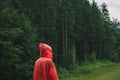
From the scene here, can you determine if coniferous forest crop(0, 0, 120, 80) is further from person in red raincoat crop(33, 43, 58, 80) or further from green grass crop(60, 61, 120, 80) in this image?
person in red raincoat crop(33, 43, 58, 80)

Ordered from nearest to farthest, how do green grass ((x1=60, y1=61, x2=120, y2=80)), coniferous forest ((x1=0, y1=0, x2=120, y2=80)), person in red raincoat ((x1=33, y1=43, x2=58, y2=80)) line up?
person in red raincoat ((x1=33, y1=43, x2=58, y2=80)) → coniferous forest ((x1=0, y1=0, x2=120, y2=80)) → green grass ((x1=60, y1=61, x2=120, y2=80))

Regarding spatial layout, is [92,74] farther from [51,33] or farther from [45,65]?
[45,65]

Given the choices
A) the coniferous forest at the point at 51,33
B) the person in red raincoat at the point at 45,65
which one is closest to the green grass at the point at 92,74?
the coniferous forest at the point at 51,33

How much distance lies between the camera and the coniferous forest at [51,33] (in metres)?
30.8

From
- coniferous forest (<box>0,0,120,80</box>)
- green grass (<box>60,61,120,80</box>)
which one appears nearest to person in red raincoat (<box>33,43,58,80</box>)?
coniferous forest (<box>0,0,120,80</box>)

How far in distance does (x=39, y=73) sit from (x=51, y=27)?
4335cm

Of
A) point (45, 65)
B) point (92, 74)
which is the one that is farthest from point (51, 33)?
point (45, 65)

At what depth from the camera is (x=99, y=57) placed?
78.2 meters

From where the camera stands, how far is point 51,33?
49.9m

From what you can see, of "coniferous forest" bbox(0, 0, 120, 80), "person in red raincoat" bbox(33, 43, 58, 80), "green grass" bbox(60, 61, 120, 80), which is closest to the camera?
"person in red raincoat" bbox(33, 43, 58, 80)

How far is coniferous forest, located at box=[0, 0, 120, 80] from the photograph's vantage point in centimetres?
3082

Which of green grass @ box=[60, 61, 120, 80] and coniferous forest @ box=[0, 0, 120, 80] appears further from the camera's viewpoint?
green grass @ box=[60, 61, 120, 80]

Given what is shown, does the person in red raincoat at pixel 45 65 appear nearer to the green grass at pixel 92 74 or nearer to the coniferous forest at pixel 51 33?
the coniferous forest at pixel 51 33

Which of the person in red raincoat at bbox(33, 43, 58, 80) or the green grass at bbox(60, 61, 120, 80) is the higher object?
the person in red raincoat at bbox(33, 43, 58, 80)
